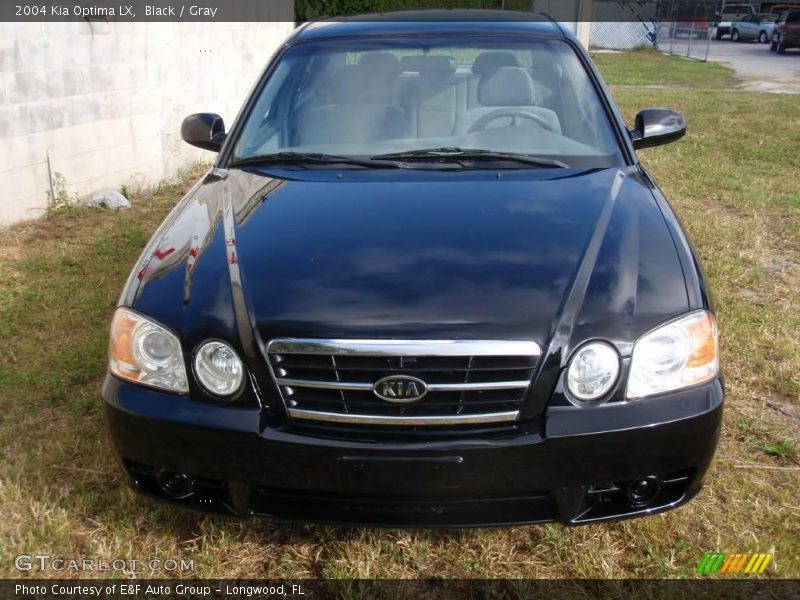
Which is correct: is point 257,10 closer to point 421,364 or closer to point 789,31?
point 421,364

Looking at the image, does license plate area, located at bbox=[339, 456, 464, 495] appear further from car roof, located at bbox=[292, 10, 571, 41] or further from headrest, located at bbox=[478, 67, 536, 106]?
car roof, located at bbox=[292, 10, 571, 41]

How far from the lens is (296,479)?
219 centimetres

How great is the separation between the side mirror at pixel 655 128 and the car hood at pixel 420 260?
0.69m

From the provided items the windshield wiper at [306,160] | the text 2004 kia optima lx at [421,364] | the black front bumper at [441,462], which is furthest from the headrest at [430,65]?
the black front bumper at [441,462]

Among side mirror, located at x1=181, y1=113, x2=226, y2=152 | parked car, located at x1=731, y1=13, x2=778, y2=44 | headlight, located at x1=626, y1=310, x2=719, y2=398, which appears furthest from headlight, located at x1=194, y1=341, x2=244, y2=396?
parked car, located at x1=731, y1=13, x2=778, y2=44

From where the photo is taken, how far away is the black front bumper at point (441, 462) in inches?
83.5

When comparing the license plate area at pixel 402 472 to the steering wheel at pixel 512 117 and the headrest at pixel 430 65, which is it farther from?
the headrest at pixel 430 65

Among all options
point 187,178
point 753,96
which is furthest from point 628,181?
point 753,96

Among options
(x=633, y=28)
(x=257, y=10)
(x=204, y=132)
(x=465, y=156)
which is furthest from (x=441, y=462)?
(x=633, y=28)

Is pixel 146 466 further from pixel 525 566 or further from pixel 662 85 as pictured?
pixel 662 85

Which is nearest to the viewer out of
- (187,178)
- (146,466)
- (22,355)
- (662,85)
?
(146,466)

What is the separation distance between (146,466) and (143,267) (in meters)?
0.65

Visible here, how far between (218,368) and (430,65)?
2002 mm

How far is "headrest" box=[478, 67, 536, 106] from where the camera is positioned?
359 centimetres
